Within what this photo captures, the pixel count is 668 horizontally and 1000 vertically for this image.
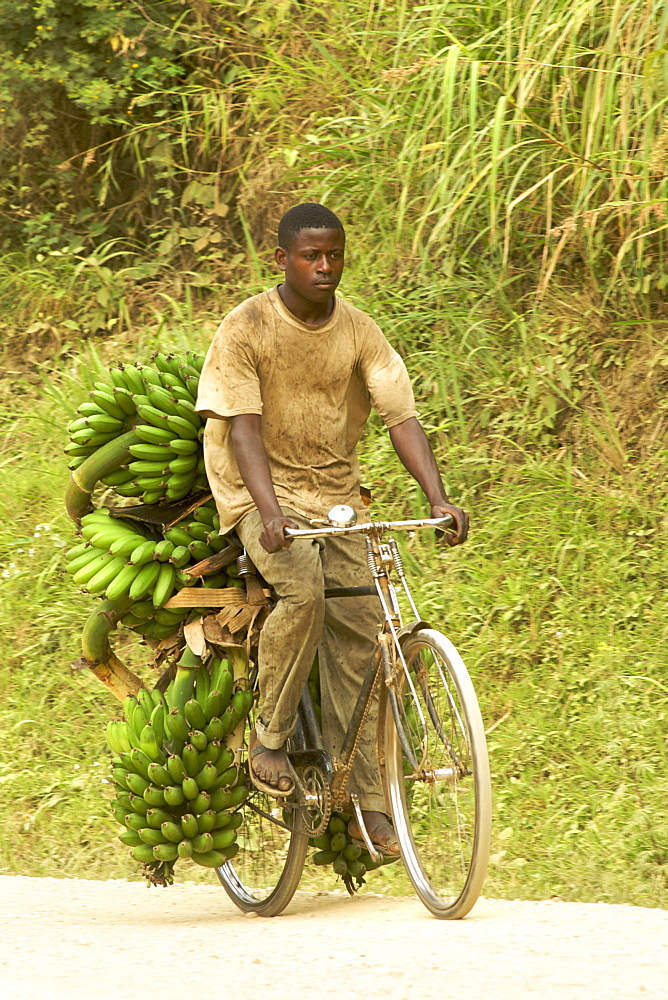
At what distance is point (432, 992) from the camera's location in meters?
3.19

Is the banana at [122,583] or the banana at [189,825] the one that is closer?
the banana at [189,825]

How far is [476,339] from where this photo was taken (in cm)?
727

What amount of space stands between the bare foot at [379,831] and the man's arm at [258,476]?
974 mm

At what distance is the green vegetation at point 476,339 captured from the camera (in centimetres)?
580

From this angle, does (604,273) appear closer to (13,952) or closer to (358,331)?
(358,331)

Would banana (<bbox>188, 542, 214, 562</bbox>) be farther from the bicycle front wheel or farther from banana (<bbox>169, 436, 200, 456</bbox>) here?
the bicycle front wheel

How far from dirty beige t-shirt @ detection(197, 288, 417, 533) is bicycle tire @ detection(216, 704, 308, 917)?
91 centimetres

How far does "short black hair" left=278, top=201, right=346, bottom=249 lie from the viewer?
4.34 metres

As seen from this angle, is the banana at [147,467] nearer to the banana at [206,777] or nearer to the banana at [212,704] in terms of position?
the banana at [212,704]

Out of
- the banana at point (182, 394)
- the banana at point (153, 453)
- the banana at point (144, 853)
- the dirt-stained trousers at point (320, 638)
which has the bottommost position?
the banana at point (144, 853)

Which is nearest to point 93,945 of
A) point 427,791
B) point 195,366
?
point 427,791

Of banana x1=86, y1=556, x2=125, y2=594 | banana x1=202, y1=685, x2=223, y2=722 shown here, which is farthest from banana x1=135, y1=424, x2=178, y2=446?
banana x1=202, y1=685, x2=223, y2=722

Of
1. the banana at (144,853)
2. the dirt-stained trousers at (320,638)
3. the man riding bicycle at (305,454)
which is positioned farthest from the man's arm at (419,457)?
the banana at (144,853)

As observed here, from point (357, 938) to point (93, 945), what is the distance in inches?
33.0
